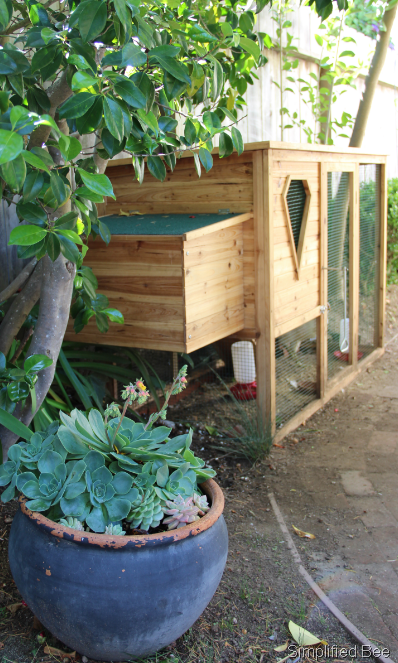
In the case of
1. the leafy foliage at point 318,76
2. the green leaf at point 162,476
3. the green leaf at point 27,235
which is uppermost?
the leafy foliage at point 318,76

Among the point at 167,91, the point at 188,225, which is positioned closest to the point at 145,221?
the point at 188,225

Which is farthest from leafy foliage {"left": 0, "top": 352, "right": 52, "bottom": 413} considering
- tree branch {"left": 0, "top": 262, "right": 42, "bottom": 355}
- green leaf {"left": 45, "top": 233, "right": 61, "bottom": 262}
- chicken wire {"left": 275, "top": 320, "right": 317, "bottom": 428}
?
chicken wire {"left": 275, "top": 320, "right": 317, "bottom": 428}

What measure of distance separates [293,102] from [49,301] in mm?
3744

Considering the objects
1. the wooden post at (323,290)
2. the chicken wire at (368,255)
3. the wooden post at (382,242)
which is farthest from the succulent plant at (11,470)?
the wooden post at (382,242)

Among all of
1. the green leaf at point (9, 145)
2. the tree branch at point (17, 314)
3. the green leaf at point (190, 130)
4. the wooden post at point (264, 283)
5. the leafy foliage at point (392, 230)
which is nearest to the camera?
the green leaf at point (9, 145)

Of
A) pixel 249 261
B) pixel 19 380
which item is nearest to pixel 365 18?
pixel 249 261

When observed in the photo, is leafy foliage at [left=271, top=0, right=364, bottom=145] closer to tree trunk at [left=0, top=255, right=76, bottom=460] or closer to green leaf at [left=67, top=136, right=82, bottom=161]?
tree trunk at [left=0, top=255, right=76, bottom=460]

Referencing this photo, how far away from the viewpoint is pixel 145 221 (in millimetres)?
2705

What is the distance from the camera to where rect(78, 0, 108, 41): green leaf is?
120 cm

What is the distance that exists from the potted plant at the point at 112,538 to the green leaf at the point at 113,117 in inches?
24.2

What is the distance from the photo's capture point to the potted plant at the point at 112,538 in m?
1.36

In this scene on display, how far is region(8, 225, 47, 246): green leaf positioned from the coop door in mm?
2626

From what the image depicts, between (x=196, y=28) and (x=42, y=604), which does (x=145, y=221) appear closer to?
(x=196, y=28)

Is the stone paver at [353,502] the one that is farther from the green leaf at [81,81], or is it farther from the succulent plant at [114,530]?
the green leaf at [81,81]
